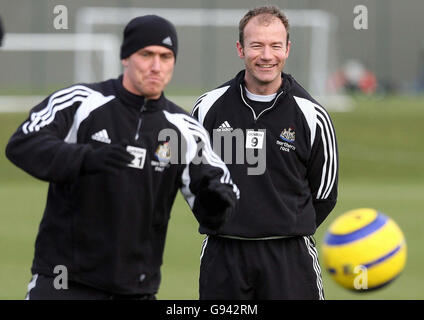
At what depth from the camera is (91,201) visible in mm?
5074

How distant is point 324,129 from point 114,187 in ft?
6.20

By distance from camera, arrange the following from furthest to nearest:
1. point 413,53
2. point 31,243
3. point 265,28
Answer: point 413,53, point 31,243, point 265,28

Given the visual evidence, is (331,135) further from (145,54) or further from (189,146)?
(145,54)

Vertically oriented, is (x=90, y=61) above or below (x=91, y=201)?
below

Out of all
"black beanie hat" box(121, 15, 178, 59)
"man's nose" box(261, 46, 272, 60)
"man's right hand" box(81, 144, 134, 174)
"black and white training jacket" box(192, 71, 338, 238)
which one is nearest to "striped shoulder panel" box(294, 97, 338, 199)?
"black and white training jacket" box(192, 71, 338, 238)

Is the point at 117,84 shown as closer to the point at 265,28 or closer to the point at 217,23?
the point at 265,28

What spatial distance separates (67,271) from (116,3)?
111ft

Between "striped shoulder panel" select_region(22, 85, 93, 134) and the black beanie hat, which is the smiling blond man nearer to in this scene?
the black beanie hat

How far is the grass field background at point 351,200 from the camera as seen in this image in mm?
11352

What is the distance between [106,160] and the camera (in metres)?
4.76

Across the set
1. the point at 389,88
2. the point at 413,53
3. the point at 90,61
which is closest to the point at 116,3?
the point at 90,61

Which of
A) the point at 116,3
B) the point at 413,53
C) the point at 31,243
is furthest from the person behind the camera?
the point at 413,53

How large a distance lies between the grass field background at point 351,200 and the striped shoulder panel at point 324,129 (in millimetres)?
3460

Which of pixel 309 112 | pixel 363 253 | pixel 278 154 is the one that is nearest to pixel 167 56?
pixel 278 154
